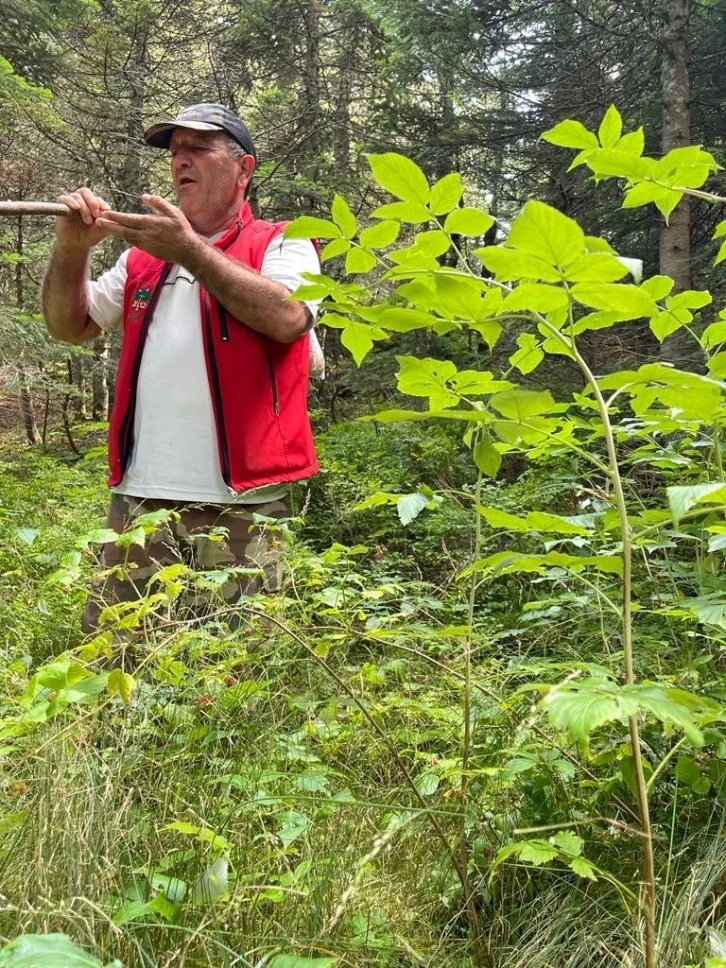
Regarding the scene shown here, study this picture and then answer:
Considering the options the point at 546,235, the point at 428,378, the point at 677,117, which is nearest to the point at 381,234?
the point at 428,378

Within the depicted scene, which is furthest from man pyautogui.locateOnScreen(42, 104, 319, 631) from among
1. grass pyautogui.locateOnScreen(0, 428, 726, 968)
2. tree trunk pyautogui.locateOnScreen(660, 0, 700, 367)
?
tree trunk pyautogui.locateOnScreen(660, 0, 700, 367)

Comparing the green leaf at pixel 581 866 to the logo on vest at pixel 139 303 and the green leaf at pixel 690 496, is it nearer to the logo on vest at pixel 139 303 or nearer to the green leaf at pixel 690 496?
the green leaf at pixel 690 496

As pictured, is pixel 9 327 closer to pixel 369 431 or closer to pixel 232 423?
pixel 369 431

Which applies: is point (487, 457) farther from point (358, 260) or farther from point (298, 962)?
point (298, 962)

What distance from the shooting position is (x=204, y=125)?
7.09 feet

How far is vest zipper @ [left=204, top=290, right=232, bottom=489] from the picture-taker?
2059 millimetres

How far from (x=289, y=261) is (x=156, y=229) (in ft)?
1.59

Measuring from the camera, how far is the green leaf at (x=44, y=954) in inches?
25.2

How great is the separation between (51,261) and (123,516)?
0.81 meters

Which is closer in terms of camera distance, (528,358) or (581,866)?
(581,866)

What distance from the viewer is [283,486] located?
2.31 metres

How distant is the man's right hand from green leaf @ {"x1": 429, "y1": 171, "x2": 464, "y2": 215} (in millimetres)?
1154

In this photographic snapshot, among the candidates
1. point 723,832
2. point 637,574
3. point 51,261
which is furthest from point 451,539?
point 723,832

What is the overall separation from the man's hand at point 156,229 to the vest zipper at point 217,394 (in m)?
0.30
